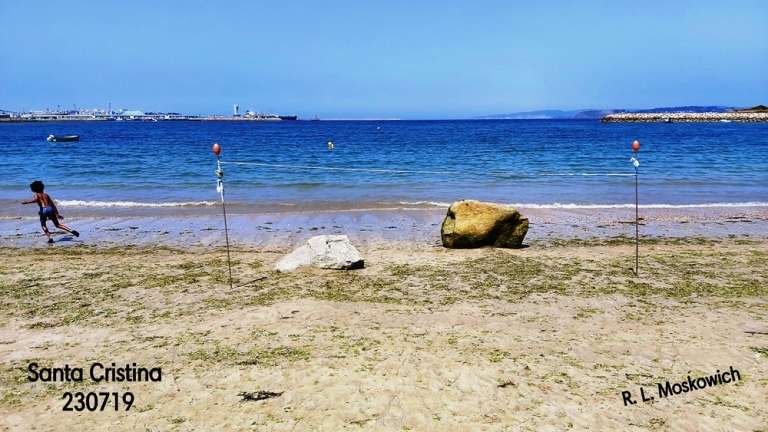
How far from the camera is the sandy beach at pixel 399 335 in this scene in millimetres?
5109

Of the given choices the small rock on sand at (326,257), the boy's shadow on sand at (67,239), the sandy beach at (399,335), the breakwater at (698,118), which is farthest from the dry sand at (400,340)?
the breakwater at (698,118)

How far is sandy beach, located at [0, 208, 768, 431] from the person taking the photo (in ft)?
16.8

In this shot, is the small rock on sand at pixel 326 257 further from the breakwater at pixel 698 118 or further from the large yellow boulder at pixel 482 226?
the breakwater at pixel 698 118

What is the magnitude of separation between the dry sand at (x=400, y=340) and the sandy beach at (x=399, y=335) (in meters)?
0.03

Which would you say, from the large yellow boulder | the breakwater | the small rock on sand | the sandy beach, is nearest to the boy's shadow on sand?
the sandy beach

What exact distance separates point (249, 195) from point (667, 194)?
1587cm

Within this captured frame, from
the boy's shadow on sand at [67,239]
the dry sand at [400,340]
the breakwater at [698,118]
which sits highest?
the breakwater at [698,118]

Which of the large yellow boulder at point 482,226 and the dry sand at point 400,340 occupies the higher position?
the large yellow boulder at point 482,226

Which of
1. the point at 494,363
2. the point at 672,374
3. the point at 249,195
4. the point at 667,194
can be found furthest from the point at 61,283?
the point at 667,194

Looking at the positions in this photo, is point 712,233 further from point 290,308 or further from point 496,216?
point 290,308

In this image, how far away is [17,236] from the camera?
14188 mm

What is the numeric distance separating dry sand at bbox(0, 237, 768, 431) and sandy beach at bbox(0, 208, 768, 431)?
0.09ft

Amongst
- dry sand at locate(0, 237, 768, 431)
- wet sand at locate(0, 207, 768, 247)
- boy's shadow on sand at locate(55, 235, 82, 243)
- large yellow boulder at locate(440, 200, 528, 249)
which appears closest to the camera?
dry sand at locate(0, 237, 768, 431)

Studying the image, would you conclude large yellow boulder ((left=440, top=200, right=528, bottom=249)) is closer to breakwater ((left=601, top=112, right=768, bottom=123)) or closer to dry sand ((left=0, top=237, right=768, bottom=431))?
dry sand ((left=0, top=237, right=768, bottom=431))
